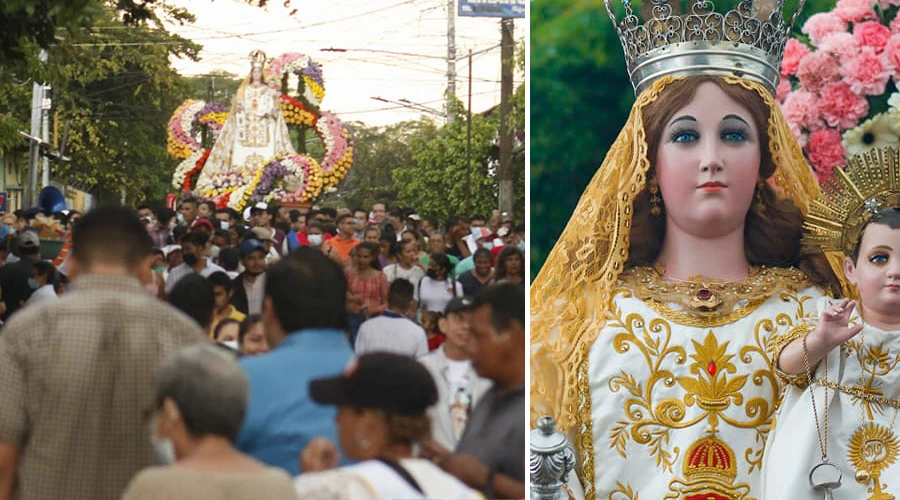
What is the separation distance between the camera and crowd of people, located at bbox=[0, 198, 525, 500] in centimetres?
395

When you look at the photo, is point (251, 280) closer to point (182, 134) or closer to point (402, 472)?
point (182, 134)

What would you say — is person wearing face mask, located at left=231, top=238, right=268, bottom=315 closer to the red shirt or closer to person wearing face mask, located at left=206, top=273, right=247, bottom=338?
person wearing face mask, located at left=206, top=273, right=247, bottom=338

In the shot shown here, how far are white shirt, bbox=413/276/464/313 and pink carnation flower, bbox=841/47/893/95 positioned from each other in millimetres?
1671

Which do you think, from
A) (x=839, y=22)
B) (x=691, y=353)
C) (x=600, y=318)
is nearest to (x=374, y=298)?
(x=600, y=318)

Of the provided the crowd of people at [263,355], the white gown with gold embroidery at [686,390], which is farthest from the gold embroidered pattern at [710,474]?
the crowd of people at [263,355]

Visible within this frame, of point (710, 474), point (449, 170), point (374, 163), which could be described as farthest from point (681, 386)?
point (374, 163)

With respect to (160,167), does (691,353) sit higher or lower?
lower

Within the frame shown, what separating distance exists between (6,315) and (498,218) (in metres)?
1.73

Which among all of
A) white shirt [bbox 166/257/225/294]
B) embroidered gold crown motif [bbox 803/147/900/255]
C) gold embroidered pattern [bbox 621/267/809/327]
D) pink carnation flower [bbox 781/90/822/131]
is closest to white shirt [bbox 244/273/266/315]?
white shirt [bbox 166/257/225/294]

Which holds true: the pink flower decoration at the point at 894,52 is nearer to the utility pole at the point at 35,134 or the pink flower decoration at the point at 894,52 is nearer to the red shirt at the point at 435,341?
the red shirt at the point at 435,341

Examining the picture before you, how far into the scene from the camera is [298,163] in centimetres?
492

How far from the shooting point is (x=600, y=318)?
4.89 metres

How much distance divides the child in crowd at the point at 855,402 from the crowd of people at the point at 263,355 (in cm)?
93

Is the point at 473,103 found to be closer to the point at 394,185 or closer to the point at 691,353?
the point at 394,185
